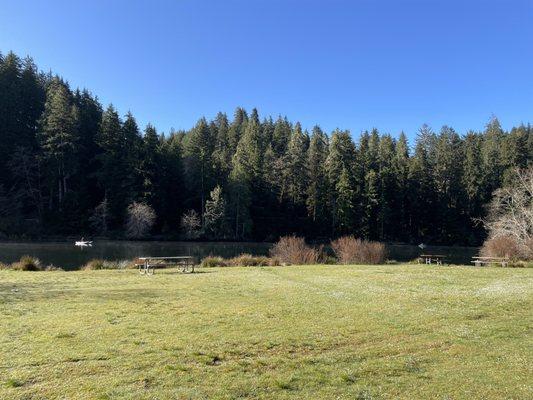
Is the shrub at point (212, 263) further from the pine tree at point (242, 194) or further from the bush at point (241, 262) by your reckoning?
the pine tree at point (242, 194)

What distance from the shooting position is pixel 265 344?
8.87 meters

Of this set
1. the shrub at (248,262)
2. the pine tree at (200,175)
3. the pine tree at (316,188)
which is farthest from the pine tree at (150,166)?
the shrub at (248,262)

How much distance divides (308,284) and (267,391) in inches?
517

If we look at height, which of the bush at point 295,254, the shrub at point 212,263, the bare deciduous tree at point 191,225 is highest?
the bare deciduous tree at point 191,225

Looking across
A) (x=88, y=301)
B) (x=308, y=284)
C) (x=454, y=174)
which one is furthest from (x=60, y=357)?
(x=454, y=174)

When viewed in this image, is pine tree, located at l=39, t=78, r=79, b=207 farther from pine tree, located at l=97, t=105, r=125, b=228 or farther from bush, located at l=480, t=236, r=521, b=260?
bush, located at l=480, t=236, r=521, b=260

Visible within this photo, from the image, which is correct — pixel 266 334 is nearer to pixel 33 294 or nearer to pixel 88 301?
pixel 88 301

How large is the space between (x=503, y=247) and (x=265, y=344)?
1363 inches

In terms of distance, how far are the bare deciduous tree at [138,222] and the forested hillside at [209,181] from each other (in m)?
3.43

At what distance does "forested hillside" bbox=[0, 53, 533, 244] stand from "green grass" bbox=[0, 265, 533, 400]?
58.8 metres

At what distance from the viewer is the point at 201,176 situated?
7988 cm

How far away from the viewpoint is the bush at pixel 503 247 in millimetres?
35812

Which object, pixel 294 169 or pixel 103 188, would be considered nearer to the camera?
pixel 103 188

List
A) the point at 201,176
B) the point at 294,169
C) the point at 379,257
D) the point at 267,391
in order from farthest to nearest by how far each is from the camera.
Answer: the point at 294,169, the point at 201,176, the point at 379,257, the point at 267,391
